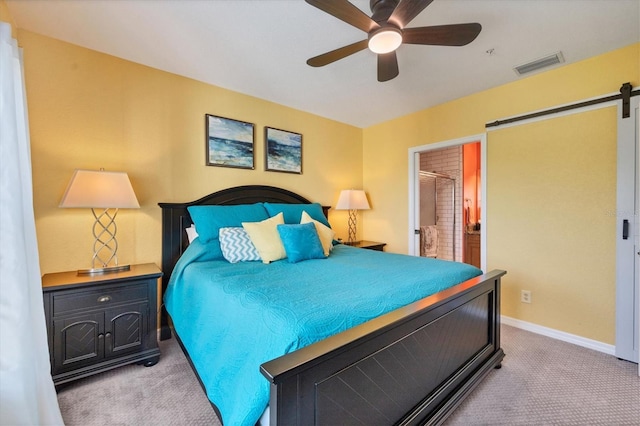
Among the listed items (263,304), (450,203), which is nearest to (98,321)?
(263,304)

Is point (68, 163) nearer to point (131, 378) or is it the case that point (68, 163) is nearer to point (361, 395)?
point (131, 378)

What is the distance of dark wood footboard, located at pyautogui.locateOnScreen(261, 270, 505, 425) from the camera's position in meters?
0.94

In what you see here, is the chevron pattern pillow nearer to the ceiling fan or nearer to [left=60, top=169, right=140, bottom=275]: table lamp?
[left=60, top=169, right=140, bottom=275]: table lamp

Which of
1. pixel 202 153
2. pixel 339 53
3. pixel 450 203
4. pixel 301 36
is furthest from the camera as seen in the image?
pixel 450 203

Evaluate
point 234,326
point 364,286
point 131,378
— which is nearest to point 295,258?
point 364,286

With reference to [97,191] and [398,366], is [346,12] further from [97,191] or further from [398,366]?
[97,191]

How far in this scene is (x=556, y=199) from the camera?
2.61 metres

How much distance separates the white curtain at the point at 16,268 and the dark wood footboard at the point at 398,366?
1.05 meters

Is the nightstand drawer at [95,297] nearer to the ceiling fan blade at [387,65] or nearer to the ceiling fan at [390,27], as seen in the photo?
the ceiling fan at [390,27]

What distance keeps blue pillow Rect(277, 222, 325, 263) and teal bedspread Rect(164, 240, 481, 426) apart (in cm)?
9

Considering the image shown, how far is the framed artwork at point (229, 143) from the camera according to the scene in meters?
2.93

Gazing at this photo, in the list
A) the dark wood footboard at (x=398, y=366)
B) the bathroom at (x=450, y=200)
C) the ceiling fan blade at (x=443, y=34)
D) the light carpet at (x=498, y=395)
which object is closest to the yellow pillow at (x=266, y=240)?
the light carpet at (x=498, y=395)

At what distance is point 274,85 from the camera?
2.97 metres

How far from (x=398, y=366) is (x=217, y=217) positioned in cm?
197
